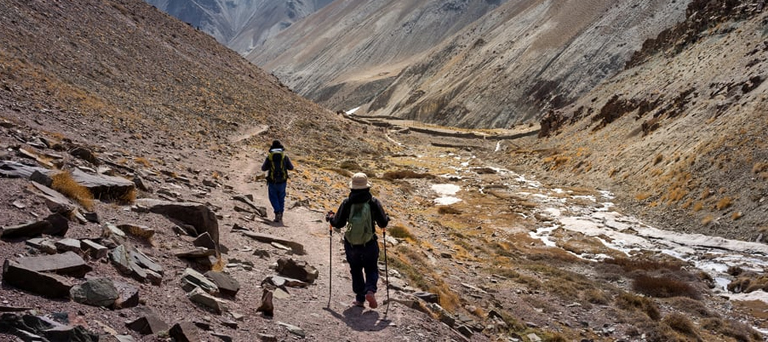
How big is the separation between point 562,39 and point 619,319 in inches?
2779

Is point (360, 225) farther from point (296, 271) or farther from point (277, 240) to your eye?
point (277, 240)

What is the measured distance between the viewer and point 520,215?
2358cm

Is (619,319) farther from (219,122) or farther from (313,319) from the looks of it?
(219,122)

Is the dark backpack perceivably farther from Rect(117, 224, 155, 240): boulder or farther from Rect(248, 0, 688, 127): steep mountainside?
Rect(248, 0, 688, 127): steep mountainside

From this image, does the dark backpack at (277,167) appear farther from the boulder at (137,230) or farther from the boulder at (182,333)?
the boulder at (182,333)

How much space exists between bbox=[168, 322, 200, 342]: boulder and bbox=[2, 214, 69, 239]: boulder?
6.98 feet

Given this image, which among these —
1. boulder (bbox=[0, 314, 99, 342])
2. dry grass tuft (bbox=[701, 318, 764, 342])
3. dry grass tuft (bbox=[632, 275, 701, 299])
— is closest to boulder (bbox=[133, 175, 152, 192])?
boulder (bbox=[0, 314, 99, 342])

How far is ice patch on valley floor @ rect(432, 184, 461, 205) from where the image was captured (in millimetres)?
26500

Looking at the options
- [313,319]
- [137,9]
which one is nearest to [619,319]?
[313,319]

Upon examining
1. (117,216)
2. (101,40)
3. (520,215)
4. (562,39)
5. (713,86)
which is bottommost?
(520,215)

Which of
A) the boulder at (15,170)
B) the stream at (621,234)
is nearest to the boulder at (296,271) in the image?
the boulder at (15,170)

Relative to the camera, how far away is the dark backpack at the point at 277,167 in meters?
11.8

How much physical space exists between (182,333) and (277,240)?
516cm

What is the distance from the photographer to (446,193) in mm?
28766
